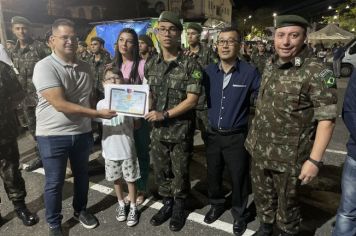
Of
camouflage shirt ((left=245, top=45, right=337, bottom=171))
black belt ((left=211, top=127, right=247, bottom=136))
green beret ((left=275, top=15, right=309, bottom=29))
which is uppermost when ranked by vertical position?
green beret ((left=275, top=15, right=309, bottom=29))

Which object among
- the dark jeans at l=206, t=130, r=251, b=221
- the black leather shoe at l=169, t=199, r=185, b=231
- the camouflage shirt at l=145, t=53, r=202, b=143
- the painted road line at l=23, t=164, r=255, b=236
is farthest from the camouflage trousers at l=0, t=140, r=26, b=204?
the dark jeans at l=206, t=130, r=251, b=221

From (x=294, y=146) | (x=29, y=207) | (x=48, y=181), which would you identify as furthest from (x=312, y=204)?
Result: (x=29, y=207)

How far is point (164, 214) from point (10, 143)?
75.5 inches

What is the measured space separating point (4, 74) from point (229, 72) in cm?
245

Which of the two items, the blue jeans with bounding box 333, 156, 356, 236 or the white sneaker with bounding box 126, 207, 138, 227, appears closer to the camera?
the blue jeans with bounding box 333, 156, 356, 236

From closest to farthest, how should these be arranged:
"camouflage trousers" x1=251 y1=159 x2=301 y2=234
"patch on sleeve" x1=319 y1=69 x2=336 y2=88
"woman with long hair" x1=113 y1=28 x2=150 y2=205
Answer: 1. "patch on sleeve" x1=319 y1=69 x2=336 y2=88
2. "camouflage trousers" x1=251 y1=159 x2=301 y2=234
3. "woman with long hair" x1=113 y1=28 x2=150 y2=205

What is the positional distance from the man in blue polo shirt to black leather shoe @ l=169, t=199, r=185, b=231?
558 millimetres

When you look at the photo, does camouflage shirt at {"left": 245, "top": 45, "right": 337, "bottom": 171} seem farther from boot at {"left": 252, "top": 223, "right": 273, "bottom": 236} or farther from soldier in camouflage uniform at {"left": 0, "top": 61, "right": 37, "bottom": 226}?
Answer: soldier in camouflage uniform at {"left": 0, "top": 61, "right": 37, "bottom": 226}

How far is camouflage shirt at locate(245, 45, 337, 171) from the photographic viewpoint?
92.8 inches

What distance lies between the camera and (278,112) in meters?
2.58

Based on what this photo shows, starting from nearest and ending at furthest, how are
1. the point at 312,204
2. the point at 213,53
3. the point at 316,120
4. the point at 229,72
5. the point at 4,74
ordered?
the point at 316,120
the point at 229,72
the point at 4,74
the point at 312,204
the point at 213,53

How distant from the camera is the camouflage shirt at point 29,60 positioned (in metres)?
5.14

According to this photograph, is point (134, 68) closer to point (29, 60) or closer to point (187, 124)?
point (187, 124)

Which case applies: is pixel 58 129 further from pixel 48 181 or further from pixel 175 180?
pixel 175 180
